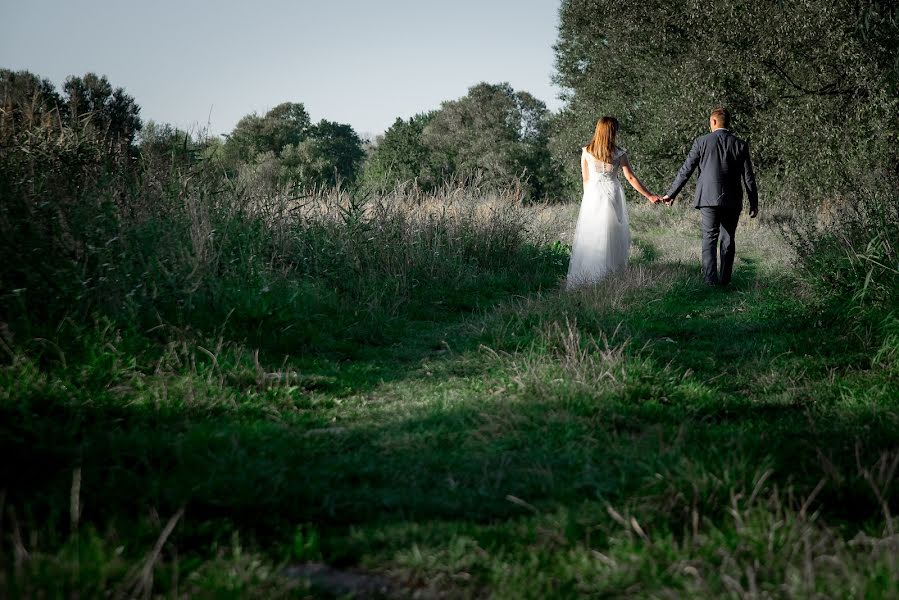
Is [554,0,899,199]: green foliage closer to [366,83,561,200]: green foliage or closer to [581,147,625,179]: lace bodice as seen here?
[581,147,625,179]: lace bodice

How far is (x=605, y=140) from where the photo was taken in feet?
31.7

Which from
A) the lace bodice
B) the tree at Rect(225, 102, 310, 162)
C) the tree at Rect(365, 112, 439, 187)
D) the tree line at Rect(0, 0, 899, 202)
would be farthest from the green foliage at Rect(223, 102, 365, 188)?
the lace bodice

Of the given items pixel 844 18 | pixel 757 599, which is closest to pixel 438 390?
pixel 757 599

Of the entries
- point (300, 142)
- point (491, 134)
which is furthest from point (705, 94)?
point (300, 142)

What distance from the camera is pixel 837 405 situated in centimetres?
444

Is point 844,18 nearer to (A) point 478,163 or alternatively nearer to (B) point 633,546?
(B) point 633,546

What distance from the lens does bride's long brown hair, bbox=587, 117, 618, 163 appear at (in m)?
9.53

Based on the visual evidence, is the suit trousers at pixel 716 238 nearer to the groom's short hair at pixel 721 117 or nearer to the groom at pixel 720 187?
the groom at pixel 720 187

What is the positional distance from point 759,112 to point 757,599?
14012 millimetres

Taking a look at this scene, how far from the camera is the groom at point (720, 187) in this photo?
8789 millimetres

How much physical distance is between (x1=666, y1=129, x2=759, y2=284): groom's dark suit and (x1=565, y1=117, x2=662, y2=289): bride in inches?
37.4

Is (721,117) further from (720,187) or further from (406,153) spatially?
(406,153)

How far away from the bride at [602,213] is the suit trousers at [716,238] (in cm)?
103

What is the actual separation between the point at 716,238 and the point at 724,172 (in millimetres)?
833
